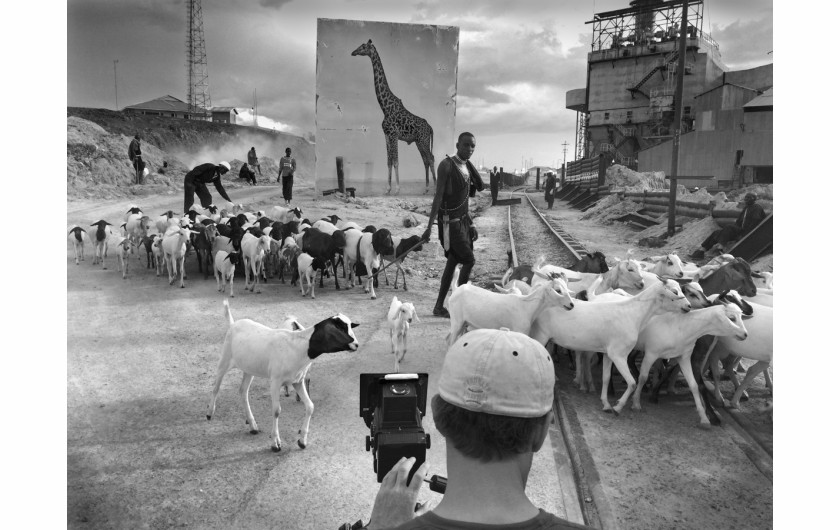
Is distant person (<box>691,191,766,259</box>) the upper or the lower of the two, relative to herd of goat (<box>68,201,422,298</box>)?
upper

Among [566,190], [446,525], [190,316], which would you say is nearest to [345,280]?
[190,316]

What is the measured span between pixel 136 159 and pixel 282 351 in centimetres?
2010

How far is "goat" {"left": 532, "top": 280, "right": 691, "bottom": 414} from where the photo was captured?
17.5 feet

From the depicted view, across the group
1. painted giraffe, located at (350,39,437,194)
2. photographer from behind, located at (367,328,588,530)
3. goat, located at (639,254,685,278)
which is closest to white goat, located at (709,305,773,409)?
goat, located at (639,254,685,278)

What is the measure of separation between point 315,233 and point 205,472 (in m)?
6.02

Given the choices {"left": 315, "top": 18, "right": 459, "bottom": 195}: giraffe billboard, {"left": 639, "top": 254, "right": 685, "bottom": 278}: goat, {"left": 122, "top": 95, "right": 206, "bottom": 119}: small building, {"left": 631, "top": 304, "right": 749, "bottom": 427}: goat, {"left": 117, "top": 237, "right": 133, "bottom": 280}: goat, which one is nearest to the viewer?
{"left": 631, "top": 304, "right": 749, "bottom": 427}: goat

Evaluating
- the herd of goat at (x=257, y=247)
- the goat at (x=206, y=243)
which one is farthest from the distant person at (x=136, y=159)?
the goat at (x=206, y=243)

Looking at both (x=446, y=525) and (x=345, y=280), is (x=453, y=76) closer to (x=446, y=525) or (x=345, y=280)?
(x=345, y=280)

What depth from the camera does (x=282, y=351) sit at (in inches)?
184

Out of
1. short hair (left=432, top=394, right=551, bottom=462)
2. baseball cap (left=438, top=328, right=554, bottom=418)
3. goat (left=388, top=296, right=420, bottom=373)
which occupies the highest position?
baseball cap (left=438, top=328, right=554, bottom=418)

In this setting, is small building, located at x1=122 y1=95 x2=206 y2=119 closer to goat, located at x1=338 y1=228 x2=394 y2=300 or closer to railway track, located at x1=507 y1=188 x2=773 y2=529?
goat, located at x1=338 y1=228 x2=394 y2=300

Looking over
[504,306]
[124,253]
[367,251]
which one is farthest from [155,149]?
[504,306]

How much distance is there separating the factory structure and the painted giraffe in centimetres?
351

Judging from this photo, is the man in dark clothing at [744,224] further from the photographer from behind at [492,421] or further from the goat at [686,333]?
the photographer from behind at [492,421]
